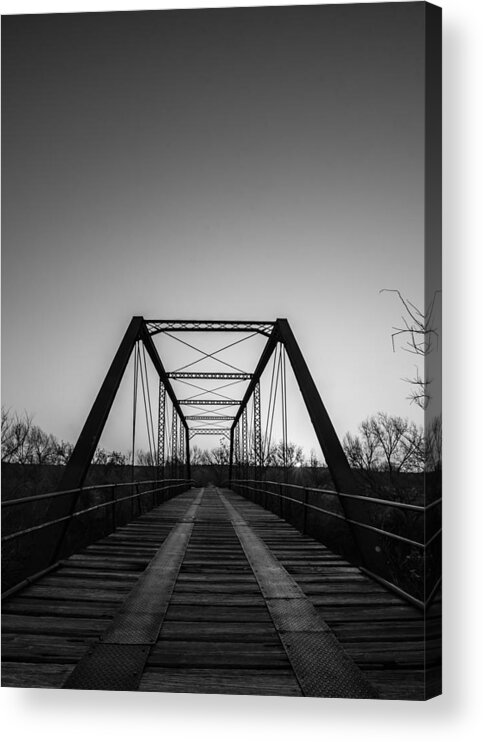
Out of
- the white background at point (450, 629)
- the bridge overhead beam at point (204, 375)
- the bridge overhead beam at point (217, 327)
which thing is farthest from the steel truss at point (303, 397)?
the bridge overhead beam at point (204, 375)

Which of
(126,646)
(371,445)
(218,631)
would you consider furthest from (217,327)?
(126,646)

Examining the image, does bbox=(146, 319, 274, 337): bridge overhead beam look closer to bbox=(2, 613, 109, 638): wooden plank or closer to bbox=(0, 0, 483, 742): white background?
bbox=(0, 0, 483, 742): white background

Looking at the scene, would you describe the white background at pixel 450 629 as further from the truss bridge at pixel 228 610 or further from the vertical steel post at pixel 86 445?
the vertical steel post at pixel 86 445

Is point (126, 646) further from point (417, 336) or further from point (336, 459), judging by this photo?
point (336, 459)

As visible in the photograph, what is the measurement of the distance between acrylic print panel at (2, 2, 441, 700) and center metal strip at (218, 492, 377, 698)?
0.02 meters

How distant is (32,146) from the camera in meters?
4.46

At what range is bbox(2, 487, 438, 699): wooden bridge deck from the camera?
3.29 m

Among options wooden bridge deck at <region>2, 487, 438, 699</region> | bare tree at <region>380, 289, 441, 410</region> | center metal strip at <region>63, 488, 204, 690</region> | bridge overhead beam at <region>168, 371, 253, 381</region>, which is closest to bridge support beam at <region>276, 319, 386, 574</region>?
wooden bridge deck at <region>2, 487, 438, 699</region>

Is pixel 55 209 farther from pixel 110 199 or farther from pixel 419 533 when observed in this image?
pixel 419 533

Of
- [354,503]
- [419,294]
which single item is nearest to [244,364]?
[354,503]

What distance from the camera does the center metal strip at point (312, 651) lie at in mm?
3221

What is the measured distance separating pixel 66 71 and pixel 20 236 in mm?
1165

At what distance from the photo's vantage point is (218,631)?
11.9 feet

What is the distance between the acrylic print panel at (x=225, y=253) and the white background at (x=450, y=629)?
0.34ft
